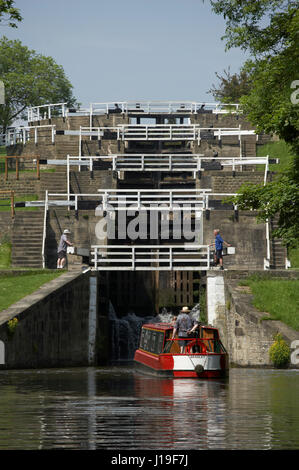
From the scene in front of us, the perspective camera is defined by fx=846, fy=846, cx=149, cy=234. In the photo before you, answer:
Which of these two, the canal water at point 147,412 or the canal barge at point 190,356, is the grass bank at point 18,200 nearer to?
the canal barge at point 190,356

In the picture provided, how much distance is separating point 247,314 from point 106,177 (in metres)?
17.7

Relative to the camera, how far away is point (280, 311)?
29.6 m

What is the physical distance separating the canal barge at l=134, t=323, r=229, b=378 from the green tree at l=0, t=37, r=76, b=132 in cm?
5812

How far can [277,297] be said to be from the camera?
101ft

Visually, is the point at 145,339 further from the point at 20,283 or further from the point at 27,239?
the point at 27,239

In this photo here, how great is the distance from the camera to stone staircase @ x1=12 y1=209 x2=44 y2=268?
39.4 meters

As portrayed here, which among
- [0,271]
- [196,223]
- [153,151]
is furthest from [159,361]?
[153,151]

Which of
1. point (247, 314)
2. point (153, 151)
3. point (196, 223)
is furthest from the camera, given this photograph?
point (153, 151)

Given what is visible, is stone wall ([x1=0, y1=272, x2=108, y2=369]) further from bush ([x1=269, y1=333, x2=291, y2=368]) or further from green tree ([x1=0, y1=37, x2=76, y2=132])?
green tree ([x1=0, y1=37, x2=76, y2=132])

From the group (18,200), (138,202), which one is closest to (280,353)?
(138,202)

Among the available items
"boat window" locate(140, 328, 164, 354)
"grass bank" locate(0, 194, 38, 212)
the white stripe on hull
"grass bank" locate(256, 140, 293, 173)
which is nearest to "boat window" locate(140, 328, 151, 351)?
"boat window" locate(140, 328, 164, 354)

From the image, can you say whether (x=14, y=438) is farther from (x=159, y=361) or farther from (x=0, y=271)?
(x=0, y=271)

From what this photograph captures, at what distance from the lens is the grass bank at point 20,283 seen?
28.8 m

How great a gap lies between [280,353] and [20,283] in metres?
10.1
